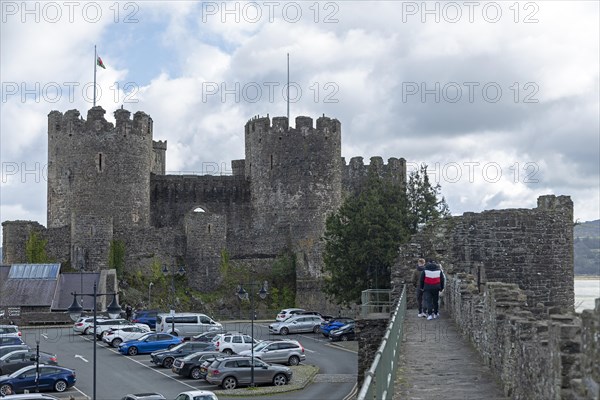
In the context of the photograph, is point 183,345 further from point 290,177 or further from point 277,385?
point 290,177

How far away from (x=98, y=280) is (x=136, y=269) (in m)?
3.87

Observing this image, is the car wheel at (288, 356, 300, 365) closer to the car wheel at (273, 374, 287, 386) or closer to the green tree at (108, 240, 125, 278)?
the car wheel at (273, 374, 287, 386)

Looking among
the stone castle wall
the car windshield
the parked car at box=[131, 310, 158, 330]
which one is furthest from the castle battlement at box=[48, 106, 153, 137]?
the stone castle wall

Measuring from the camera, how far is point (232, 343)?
39000mm

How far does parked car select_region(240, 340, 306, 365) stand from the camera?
123ft

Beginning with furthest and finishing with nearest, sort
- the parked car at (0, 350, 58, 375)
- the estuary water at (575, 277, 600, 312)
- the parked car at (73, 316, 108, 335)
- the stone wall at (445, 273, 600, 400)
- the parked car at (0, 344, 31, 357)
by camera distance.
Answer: the parked car at (73, 316, 108, 335) → the parked car at (0, 344, 31, 357) → the parked car at (0, 350, 58, 375) → the estuary water at (575, 277, 600, 312) → the stone wall at (445, 273, 600, 400)

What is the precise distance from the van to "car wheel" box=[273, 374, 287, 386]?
12167 millimetres

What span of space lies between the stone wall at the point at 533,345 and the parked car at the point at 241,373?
58.5ft

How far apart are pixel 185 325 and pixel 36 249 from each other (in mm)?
14012

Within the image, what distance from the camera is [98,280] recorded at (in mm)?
52594

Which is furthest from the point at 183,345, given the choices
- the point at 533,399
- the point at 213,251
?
the point at 533,399

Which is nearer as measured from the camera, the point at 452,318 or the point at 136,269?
the point at 452,318

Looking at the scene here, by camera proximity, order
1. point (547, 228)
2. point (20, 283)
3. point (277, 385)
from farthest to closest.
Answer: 1. point (20, 283)
2. point (277, 385)
3. point (547, 228)

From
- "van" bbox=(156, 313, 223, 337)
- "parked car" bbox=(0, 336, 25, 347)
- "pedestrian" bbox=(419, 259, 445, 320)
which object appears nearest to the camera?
"pedestrian" bbox=(419, 259, 445, 320)
